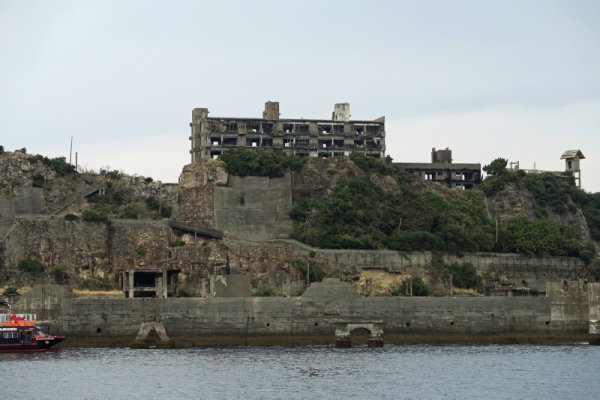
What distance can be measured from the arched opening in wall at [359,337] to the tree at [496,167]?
46928mm

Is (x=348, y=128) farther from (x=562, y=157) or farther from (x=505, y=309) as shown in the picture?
(x=505, y=309)

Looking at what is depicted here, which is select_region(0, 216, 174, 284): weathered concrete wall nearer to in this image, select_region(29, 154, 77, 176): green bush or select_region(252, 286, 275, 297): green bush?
select_region(252, 286, 275, 297): green bush

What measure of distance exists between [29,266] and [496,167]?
5502 cm

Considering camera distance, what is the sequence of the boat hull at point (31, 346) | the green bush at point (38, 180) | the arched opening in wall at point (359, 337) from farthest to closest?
1. the green bush at point (38, 180)
2. the arched opening in wall at point (359, 337)
3. the boat hull at point (31, 346)

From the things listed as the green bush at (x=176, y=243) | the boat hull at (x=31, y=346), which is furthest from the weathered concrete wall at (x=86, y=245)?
the boat hull at (x=31, y=346)

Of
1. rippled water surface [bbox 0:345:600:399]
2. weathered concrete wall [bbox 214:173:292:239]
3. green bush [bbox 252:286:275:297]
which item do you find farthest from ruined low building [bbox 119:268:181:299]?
weathered concrete wall [bbox 214:173:292:239]

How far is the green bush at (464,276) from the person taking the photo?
123562 mm

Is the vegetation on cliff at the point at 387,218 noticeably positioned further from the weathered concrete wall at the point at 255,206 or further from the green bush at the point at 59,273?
the green bush at the point at 59,273

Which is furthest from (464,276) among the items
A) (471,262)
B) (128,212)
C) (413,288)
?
(128,212)

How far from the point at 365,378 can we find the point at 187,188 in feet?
167

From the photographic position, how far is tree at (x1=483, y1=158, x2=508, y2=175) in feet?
481

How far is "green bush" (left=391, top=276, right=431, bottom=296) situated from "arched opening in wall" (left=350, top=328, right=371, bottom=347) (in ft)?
49.7

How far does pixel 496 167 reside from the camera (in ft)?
483

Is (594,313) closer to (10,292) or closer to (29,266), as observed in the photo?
(10,292)
